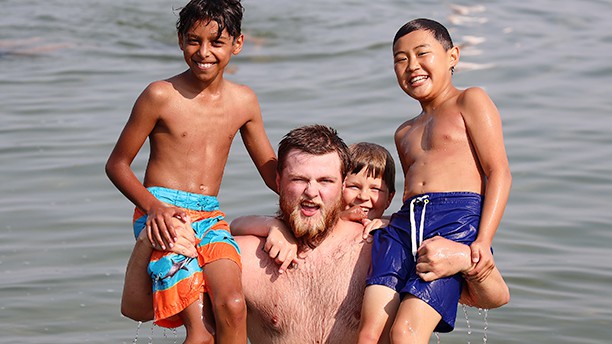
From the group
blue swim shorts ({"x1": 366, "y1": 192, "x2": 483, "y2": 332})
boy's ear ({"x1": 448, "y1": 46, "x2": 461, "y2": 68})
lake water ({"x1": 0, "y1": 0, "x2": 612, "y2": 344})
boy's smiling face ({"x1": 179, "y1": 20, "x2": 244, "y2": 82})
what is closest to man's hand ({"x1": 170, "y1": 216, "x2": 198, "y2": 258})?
boy's smiling face ({"x1": 179, "y1": 20, "x2": 244, "y2": 82})

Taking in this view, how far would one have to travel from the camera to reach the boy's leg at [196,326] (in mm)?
5074

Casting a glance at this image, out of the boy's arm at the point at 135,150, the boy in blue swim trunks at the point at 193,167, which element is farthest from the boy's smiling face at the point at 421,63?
the boy's arm at the point at 135,150

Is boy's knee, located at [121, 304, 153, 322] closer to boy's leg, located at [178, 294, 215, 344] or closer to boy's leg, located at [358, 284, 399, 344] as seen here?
boy's leg, located at [178, 294, 215, 344]

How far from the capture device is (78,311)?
8180mm

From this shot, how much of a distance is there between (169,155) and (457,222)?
4.21ft

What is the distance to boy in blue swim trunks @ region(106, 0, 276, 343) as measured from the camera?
5.07 meters

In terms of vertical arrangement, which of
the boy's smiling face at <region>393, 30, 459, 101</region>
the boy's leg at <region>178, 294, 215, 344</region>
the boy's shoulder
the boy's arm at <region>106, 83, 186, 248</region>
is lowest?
the boy's leg at <region>178, 294, 215, 344</region>

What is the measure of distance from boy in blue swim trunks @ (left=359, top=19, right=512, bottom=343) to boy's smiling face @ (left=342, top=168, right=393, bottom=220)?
22 centimetres

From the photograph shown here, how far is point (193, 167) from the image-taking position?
Result: 536 cm

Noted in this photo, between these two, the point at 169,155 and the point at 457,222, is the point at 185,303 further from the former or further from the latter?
the point at 457,222

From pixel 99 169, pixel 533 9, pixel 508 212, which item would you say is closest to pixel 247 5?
pixel 533 9

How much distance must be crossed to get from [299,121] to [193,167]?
661 cm

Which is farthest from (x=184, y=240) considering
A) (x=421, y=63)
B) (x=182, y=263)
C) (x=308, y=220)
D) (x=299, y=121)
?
(x=299, y=121)

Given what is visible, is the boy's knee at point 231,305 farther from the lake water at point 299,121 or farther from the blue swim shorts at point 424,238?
the lake water at point 299,121
